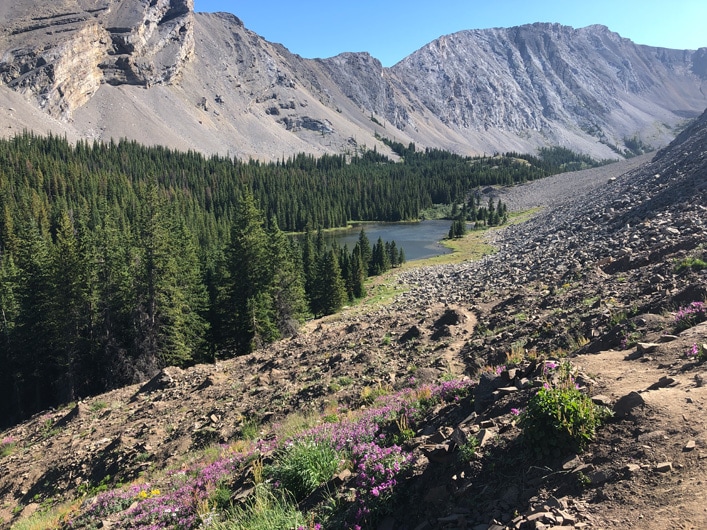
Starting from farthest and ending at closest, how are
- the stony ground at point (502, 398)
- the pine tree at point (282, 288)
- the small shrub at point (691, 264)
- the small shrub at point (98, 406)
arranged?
the pine tree at point (282, 288) → the small shrub at point (98, 406) → the small shrub at point (691, 264) → the stony ground at point (502, 398)

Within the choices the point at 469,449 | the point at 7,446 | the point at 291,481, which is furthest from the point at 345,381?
the point at 7,446

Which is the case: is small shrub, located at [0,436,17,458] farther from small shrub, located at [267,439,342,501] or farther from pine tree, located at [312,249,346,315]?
pine tree, located at [312,249,346,315]

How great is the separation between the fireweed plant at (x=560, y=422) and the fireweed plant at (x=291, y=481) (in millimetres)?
2231

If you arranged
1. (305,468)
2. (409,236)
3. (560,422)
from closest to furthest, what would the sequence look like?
1. (560,422)
2. (305,468)
3. (409,236)

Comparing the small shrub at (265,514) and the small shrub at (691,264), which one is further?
the small shrub at (691,264)

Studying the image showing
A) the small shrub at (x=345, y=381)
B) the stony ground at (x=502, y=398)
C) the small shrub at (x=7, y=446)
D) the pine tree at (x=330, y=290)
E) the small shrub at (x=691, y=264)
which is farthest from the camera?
the pine tree at (x=330, y=290)

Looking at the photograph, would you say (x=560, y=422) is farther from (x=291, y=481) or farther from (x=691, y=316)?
(x=691, y=316)

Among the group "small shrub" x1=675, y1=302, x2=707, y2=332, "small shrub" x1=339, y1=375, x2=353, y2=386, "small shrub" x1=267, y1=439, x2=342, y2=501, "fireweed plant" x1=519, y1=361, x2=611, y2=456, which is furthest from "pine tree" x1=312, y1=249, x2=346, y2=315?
"fireweed plant" x1=519, y1=361, x2=611, y2=456

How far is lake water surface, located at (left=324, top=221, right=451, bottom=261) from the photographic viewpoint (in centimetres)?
9167

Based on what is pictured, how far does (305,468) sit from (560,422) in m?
4.53

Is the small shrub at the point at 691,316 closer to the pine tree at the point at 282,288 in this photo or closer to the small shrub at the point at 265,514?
the small shrub at the point at 265,514

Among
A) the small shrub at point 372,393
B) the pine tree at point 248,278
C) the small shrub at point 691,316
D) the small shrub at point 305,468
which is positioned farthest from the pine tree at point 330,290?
the small shrub at point 305,468

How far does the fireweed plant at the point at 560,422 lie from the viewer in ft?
19.0

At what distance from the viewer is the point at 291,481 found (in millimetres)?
7871
